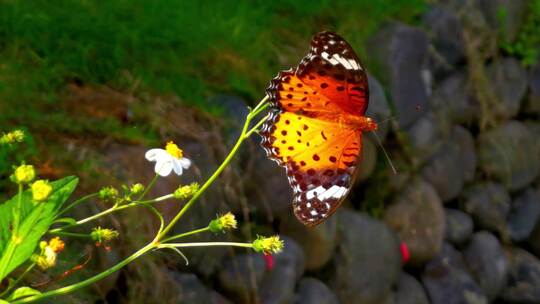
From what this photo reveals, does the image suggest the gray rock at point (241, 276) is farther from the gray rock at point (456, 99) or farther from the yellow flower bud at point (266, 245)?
the gray rock at point (456, 99)

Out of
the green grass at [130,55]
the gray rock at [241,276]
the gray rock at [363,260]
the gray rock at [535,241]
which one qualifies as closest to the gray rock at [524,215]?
the gray rock at [535,241]

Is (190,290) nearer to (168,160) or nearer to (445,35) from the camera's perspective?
(168,160)

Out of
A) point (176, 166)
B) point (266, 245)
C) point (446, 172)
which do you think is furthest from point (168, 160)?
A: point (446, 172)

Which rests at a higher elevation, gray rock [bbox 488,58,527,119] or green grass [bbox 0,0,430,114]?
green grass [bbox 0,0,430,114]

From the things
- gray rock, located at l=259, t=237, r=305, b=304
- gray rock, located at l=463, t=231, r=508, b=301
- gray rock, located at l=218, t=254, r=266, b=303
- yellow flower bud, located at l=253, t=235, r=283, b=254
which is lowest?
gray rock, located at l=463, t=231, r=508, b=301

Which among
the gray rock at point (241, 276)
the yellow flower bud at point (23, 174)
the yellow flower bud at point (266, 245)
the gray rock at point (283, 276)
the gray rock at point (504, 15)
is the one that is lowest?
the gray rock at point (283, 276)

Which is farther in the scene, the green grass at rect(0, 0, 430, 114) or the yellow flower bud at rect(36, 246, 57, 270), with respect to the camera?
the green grass at rect(0, 0, 430, 114)

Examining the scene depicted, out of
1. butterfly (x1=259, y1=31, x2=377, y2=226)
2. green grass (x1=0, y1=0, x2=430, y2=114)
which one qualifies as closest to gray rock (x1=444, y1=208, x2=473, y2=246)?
green grass (x1=0, y1=0, x2=430, y2=114)

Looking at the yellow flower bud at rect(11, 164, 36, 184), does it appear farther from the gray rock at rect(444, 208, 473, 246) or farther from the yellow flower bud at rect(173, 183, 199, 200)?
the gray rock at rect(444, 208, 473, 246)
